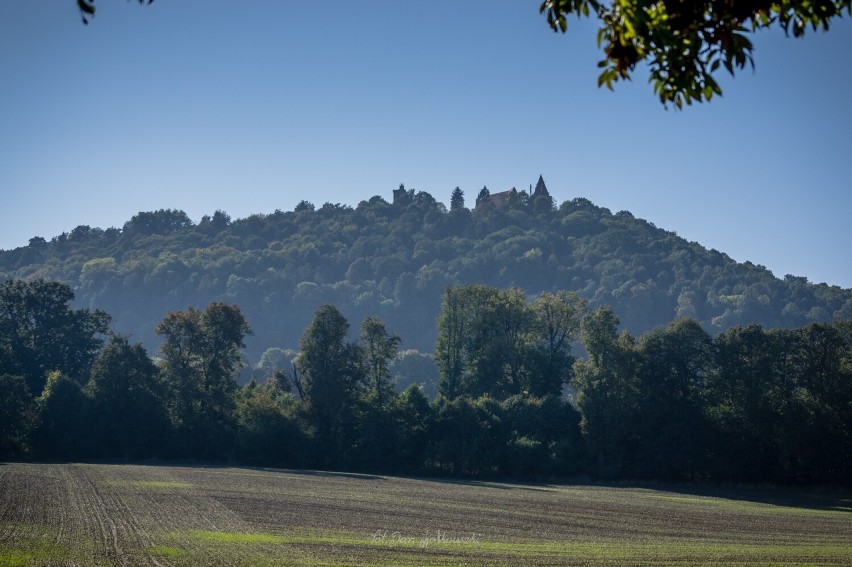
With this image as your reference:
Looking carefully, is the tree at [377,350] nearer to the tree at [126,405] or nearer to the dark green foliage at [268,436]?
the dark green foliage at [268,436]

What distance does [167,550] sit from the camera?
2586 cm

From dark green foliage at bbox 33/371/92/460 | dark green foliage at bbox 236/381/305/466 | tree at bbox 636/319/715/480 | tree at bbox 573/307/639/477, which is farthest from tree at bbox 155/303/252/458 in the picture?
tree at bbox 636/319/715/480

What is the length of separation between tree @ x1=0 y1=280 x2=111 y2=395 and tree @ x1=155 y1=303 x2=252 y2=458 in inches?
522

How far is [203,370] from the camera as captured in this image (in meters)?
86.6

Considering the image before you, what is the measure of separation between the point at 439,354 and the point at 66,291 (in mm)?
43315

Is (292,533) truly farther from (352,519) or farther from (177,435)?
(177,435)

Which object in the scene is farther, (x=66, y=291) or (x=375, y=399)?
(x=66, y=291)

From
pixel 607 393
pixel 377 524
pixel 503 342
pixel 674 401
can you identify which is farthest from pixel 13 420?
pixel 674 401

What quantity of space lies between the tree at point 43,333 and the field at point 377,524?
31817 millimetres

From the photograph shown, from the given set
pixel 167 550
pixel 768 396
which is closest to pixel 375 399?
pixel 768 396

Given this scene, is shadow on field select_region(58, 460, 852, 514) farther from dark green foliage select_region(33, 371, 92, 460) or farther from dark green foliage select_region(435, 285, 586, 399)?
dark green foliage select_region(435, 285, 586, 399)

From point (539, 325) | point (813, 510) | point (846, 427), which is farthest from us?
point (539, 325)

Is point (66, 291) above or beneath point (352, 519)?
above

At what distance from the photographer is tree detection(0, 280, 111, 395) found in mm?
90375
